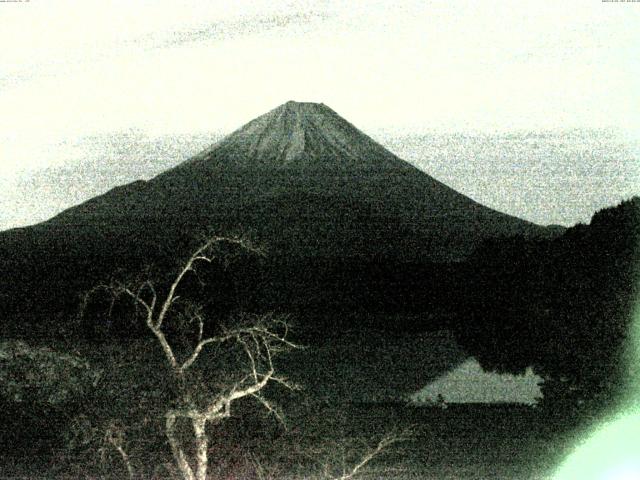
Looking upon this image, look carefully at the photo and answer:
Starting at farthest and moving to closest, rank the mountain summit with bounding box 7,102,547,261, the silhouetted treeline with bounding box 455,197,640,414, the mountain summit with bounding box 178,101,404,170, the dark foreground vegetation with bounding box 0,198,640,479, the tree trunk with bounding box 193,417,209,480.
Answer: the mountain summit with bounding box 178,101,404,170
the mountain summit with bounding box 7,102,547,261
the silhouetted treeline with bounding box 455,197,640,414
the dark foreground vegetation with bounding box 0,198,640,479
the tree trunk with bounding box 193,417,209,480

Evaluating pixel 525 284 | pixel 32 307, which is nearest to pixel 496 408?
pixel 525 284

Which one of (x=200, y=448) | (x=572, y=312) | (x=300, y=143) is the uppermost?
(x=300, y=143)

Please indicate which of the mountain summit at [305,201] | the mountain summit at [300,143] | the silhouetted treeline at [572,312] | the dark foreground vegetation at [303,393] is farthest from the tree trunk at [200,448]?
the mountain summit at [300,143]

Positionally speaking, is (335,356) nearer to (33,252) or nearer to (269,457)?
(269,457)

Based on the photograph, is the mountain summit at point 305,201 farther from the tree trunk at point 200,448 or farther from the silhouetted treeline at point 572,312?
Result: the tree trunk at point 200,448

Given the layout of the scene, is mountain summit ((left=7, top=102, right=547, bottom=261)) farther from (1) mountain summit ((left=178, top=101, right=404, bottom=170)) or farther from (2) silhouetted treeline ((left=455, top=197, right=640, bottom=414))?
(2) silhouetted treeline ((left=455, top=197, right=640, bottom=414))

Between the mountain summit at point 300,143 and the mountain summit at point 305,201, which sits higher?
the mountain summit at point 300,143

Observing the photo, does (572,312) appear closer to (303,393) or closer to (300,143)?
(303,393)

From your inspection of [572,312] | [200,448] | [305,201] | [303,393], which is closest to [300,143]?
[305,201]

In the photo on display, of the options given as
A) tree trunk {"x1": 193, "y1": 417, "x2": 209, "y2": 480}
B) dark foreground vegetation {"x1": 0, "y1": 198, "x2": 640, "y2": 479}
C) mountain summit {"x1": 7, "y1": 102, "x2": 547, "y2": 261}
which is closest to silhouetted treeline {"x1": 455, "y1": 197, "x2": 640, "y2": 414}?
dark foreground vegetation {"x1": 0, "y1": 198, "x2": 640, "y2": 479}

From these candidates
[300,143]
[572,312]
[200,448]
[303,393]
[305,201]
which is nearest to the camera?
[200,448]

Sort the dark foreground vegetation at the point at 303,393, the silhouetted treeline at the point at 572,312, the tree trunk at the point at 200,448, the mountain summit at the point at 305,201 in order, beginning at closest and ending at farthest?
the tree trunk at the point at 200,448, the dark foreground vegetation at the point at 303,393, the silhouetted treeline at the point at 572,312, the mountain summit at the point at 305,201

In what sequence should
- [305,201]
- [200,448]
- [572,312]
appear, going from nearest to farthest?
[200,448] → [572,312] → [305,201]
